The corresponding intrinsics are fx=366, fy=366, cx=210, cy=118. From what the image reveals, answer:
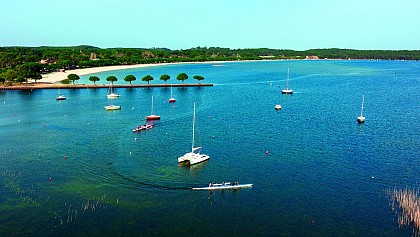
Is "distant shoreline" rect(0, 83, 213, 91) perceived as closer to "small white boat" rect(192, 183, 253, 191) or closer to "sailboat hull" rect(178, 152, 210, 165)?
"sailboat hull" rect(178, 152, 210, 165)

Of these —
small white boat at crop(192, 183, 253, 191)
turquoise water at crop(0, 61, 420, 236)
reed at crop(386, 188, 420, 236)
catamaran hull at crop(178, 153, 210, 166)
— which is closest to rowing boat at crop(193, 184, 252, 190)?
small white boat at crop(192, 183, 253, 191)

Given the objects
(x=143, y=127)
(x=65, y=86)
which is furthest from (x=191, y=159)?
(x=65, y=86)

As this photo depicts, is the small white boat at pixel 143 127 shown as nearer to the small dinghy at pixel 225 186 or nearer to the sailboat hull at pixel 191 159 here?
the sailboat hull at pixel 191 159

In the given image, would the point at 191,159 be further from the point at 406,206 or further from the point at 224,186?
the point at 406,206

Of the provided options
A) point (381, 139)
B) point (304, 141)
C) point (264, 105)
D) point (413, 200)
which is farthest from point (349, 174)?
point (264, 105)

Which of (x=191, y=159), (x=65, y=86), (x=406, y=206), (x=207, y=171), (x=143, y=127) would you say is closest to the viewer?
(x=406, y=206)

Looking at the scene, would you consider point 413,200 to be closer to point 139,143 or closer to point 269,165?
point 269,165
